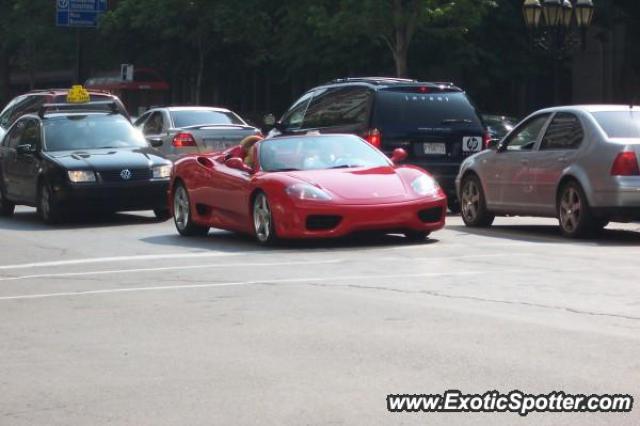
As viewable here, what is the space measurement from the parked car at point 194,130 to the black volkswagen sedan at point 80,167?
3.30 m

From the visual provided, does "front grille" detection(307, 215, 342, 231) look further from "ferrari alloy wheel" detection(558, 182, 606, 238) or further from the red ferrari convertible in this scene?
"ferrari alloy wheel" detection(558, 182, 606, 238)

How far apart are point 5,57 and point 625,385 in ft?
261

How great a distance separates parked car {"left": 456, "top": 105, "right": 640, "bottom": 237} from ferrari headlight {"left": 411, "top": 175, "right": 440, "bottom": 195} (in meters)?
1.55

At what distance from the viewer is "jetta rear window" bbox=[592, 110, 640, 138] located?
16.7 metres

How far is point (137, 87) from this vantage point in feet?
219

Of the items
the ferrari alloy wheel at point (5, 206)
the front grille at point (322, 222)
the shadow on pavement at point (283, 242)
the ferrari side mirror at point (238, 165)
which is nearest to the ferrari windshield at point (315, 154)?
the ferrari side mirror at point (238, 165)

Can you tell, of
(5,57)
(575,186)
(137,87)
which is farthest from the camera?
(5,57)

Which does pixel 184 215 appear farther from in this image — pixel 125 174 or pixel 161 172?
pixel 161 172

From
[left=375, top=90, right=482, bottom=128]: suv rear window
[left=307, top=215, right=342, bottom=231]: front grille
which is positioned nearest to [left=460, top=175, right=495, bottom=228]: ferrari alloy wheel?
[left=375, top=90, right=482, bottom=128]: suv rear window

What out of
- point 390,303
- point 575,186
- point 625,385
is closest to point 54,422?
Result: point 625,385

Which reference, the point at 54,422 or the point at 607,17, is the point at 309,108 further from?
the point at 607,17

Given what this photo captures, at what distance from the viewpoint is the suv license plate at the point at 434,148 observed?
21484mm

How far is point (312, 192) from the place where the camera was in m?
15.8

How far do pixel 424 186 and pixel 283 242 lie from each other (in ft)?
5.34
